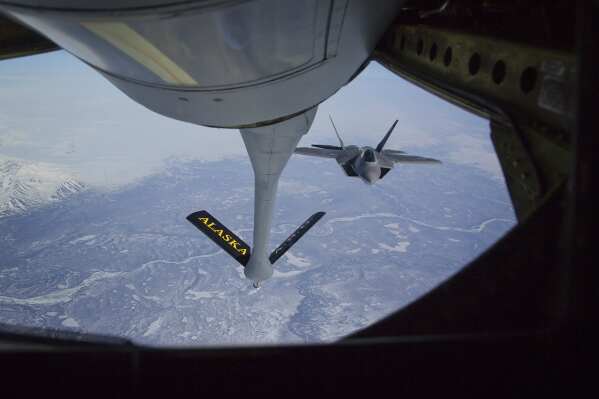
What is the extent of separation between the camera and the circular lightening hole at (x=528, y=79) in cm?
207

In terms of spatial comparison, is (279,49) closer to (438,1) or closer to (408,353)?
(408,353)

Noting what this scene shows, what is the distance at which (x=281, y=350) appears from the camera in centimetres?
83

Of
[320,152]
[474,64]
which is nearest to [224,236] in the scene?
[474,64]

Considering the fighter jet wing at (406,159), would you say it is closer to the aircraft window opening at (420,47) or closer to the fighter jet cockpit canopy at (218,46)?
the aircraft window opening at (420,47)

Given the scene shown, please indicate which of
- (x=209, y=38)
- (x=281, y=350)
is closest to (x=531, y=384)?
(x=281, y=350)

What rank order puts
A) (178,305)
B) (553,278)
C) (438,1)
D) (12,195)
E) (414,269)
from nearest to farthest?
(553,278) → (438,1) → (178,305) → (414,269) → (12,195)

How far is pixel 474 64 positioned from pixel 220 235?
749 cm

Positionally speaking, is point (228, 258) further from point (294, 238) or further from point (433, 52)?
point (433, 52)

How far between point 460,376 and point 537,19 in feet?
9.08

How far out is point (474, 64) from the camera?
9.41 feet

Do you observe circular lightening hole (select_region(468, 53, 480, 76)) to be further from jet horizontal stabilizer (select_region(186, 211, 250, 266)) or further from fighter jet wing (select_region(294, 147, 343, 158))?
fighter jet wing (select_region(294, 147, 343, 158))

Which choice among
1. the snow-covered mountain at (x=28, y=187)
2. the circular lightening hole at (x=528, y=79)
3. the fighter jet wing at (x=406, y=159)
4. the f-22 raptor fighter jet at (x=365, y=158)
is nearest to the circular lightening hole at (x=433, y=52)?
the circular lightening hole at (x=528, y=79)

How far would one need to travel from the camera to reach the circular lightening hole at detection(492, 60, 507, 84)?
2.42 metres

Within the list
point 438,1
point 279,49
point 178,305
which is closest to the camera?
point 279,49
